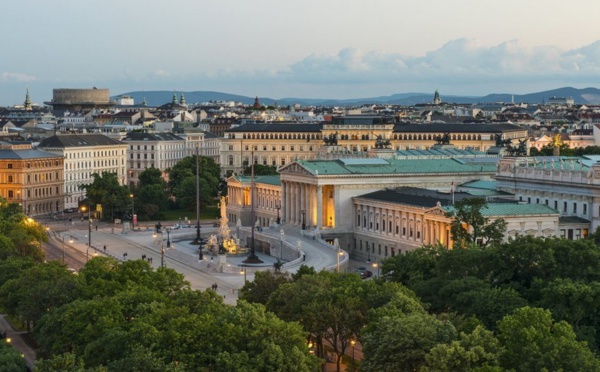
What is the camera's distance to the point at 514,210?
395ft

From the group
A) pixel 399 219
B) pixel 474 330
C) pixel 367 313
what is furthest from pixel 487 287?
pixel 399 219

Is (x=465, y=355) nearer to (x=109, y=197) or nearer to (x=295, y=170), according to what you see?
(x=295, y=170)

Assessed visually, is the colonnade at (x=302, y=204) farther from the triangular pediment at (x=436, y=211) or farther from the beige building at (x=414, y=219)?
the triangular pediment at (x=436, y=211)

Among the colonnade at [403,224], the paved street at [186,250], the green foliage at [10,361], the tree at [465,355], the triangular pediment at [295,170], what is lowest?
the paved street at [186,250]

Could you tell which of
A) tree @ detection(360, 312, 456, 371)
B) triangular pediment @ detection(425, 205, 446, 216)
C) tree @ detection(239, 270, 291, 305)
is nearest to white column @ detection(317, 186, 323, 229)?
triangular pediment @ detection(425, 205, 446, 216)

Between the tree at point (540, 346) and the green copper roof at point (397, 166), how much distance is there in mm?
85637

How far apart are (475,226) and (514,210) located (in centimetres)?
1461

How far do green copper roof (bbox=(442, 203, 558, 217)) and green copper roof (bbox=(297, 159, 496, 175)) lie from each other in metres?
30.6

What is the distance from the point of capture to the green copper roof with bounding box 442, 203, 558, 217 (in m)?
119

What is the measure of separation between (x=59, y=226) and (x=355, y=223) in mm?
47727

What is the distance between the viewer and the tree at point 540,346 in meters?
61.5

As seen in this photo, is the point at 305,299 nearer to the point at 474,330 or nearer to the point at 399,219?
the point at 474,330

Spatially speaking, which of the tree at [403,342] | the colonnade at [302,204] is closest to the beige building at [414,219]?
the colonnade at [302,204]

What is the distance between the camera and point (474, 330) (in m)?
65.1
